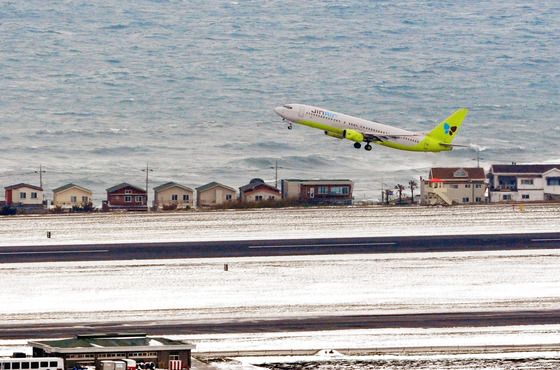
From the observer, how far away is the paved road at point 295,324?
74.9m

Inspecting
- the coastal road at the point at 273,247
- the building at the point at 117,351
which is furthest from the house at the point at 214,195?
the building at the point at 117,351

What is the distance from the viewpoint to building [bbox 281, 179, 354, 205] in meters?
157

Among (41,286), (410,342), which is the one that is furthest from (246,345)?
(41,286)

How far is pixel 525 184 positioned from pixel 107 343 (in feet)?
352

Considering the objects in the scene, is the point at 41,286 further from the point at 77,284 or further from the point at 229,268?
the point at 229,268

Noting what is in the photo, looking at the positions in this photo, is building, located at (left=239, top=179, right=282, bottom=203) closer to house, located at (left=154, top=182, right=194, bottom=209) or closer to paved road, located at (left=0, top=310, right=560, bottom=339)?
house, located at (left=154, top=182, right=194, bottom=209)

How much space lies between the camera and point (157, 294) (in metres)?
86.2

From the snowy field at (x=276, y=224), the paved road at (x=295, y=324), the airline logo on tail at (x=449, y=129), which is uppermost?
the airline logo on tail at (x=449, y=129)

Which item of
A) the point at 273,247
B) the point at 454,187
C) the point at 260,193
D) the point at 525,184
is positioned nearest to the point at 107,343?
the point at 273,247

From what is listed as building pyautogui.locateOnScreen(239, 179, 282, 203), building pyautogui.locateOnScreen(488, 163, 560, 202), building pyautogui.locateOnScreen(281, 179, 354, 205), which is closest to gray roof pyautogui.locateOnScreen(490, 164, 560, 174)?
building pyautogui.locateOnScreen(488, 163, 560, 202)

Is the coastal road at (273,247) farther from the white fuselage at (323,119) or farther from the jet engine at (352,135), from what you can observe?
the white fuselage at (323,119)

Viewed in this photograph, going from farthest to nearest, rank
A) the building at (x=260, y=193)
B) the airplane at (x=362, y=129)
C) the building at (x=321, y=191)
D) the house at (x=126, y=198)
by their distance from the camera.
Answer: the building at (x=260, y=193)
the building at (x=321, y=191)
the house at (x=126, y=198)
the airplane at (x=362, y=129)

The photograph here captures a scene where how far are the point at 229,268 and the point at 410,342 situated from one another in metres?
25.3

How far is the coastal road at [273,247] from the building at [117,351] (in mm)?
33496
